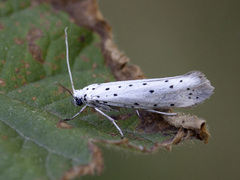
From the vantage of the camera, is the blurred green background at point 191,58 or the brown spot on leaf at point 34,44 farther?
the blurred green background at point 191,58

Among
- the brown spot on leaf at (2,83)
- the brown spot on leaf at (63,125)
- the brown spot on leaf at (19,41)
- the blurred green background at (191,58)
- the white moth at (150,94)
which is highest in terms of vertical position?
the blurred green background at (191,58)

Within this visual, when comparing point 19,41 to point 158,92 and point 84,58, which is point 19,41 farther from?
point 158,92

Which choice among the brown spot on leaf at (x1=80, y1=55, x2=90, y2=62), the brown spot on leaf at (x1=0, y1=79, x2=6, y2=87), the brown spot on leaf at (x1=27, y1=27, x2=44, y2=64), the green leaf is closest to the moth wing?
the green leaf

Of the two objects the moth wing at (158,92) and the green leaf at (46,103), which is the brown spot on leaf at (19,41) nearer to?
the green leaf at (46,103)

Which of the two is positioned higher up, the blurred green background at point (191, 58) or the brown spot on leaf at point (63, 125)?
the blurred green background at point (191, 58)

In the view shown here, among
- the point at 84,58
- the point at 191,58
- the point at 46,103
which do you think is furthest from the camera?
the point at 191,58

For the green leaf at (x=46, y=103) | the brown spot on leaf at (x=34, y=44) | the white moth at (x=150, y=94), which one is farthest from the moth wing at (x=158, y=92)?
the brown spot on leaf at (x=34, y=44)

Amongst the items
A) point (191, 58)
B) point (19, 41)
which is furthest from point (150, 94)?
point (191, 58)

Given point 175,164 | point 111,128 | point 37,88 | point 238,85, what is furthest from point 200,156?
point 37,88
